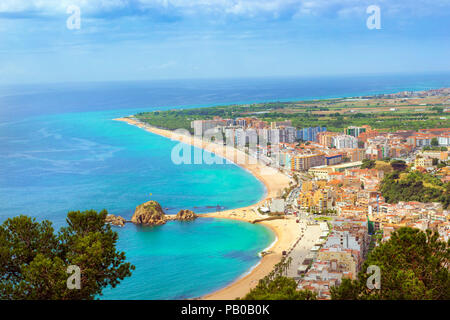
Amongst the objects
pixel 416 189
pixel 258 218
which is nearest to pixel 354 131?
pixel 416 189

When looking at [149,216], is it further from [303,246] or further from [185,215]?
[303,246]

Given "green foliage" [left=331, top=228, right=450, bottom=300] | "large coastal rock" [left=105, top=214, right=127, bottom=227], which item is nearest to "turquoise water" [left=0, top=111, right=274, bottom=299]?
"large coastal rock" [left=105, top=214, right=127, bottom=227]

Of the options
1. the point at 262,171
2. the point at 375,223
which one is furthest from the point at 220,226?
the point at 262,171

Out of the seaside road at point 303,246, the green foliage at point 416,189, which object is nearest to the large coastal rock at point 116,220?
the seaside road at point 303,246

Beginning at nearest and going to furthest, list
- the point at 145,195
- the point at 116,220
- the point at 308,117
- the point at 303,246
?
the point at 303,246
the point at 116,220
the point at 145,195
the point at 308,117

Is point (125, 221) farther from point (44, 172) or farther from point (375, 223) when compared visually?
point (44, 172)

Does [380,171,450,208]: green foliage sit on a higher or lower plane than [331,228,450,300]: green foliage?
lower

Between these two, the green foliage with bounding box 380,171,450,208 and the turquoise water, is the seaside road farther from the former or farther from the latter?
the green foliage with bounding box 380,171,450,208
